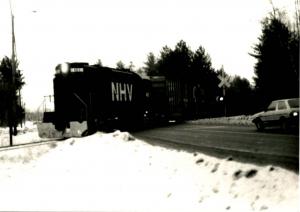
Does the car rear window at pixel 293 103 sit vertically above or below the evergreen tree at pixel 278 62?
below

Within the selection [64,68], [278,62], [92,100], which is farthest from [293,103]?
[64,68]

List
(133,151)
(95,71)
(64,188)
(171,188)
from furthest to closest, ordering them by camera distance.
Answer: (95,71) < (133,151) < (64,188) < (171,188)

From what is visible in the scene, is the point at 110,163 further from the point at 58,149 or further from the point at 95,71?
the point at 95,71

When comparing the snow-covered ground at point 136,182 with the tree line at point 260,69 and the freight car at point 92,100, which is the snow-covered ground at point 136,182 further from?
the freight car at point 92,100

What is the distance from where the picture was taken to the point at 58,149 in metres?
14.4

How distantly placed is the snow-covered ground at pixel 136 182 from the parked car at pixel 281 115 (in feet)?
24.2

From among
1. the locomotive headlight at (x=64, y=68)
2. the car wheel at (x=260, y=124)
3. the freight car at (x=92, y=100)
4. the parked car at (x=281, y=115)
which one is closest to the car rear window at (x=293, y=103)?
the parked car at (x=281, y=115)

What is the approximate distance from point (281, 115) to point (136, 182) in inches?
409

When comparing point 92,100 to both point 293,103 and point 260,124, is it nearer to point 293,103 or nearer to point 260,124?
point 260,124

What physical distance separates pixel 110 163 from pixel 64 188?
51.5 inches

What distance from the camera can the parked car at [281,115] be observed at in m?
17.3

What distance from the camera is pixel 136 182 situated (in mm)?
9266

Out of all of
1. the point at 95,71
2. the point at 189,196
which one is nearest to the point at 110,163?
the point at 189,196

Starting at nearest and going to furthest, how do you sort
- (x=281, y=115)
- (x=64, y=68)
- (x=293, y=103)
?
(x=293, y=103), (x=281, y=115), (x=64, y=68)
